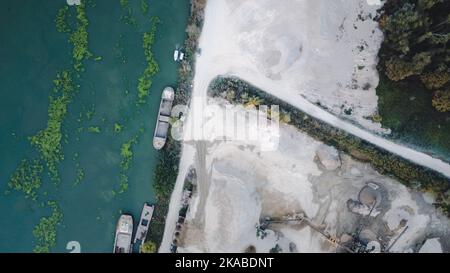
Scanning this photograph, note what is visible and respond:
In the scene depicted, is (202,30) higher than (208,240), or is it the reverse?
(202,30)

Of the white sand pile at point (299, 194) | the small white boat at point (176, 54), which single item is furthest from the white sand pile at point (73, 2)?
the white sand pile at point (299, 194)

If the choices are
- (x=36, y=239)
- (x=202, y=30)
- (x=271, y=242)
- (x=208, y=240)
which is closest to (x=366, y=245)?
(x=271, y=242)

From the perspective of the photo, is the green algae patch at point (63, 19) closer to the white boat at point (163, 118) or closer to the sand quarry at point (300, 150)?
the white boat at point (163, 118)

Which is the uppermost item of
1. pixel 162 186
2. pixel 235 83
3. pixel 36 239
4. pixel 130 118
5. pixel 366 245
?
pixel 235 83

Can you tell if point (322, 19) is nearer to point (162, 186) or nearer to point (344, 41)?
point (344, 41)

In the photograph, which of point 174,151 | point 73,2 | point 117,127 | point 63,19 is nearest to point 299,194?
point 174,151

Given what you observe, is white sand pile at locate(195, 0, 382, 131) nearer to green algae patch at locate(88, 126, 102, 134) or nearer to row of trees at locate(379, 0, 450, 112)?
row of trees at locate(379, 0, 450, 112)

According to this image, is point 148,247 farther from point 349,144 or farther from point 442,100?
point 442,100

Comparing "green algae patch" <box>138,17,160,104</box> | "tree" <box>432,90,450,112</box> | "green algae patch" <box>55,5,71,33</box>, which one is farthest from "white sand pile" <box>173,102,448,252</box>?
"green algae patch" <box>55,5,71,33</box>
